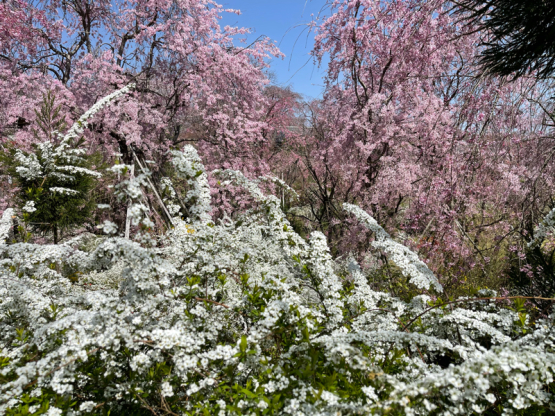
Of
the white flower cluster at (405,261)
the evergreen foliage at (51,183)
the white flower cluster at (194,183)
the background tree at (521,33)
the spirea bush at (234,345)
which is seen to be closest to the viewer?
the spirea bush at (234,345)

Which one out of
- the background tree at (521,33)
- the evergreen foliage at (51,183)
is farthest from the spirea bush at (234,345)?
the background tree at (521,33)

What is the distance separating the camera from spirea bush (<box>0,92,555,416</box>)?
42.6 inches

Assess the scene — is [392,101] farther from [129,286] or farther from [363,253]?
[129,286]

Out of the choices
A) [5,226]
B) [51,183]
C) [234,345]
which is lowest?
[234,345]

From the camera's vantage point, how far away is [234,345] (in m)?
1.79

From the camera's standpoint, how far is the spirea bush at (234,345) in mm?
1083

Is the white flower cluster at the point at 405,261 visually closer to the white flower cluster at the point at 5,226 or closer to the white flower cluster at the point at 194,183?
the white flower cluster at the point at 194,183

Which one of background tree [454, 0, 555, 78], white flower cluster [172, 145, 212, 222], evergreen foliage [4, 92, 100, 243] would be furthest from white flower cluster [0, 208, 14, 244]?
background tree [454, 0, 555, 78]

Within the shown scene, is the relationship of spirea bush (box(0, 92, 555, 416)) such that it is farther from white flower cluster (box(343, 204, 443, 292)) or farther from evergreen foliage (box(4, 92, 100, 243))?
evergreen foliage (box(4, 92, 100, 243))

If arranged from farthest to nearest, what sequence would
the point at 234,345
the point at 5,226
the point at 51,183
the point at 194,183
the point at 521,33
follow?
the point at 51,183
the point at 5,226
the point at 194,183
the point at 521,33
the point at 234,345

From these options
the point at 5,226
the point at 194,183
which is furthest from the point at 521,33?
the point at 5,226

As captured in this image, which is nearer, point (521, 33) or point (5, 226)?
point (521, 33)

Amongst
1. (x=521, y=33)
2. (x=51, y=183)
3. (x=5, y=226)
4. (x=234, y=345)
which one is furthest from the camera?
(x=51, y=183)

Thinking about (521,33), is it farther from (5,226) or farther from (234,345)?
(5,226)
